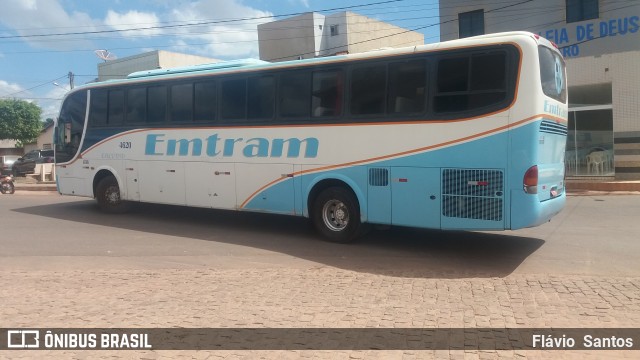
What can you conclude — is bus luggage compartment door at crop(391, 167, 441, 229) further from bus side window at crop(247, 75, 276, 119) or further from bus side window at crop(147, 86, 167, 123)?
bus side window at crop(147, 86, 167, 123)

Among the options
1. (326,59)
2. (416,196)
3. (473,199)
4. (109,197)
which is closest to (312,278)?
(416,196)

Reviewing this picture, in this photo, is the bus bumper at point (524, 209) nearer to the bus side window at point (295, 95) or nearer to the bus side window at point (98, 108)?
the bus side window at point (295, 95)

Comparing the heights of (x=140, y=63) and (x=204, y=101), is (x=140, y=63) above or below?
above

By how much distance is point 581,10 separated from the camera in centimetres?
2094

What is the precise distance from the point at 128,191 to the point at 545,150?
8735 millimetres

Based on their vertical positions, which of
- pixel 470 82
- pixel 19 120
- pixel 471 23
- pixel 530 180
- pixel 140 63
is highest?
pixel 140 63

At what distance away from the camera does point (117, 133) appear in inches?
453

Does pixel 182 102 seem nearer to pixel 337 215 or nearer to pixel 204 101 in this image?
pixel 204 101

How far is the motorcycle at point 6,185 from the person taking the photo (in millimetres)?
19938

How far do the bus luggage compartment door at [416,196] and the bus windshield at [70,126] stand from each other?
832cm

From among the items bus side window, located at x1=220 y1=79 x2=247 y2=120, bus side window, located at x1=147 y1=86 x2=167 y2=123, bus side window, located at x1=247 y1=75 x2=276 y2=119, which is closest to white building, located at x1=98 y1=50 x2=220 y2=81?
bus side window, located at x1=147 y1=86 x2=167 y2=123

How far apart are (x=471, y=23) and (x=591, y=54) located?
5.36m

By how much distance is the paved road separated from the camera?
15.7ft

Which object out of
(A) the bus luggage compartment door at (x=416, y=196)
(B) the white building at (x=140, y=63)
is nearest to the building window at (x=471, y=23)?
(A) the bus luggage compartment door at (x=416, y=196)
